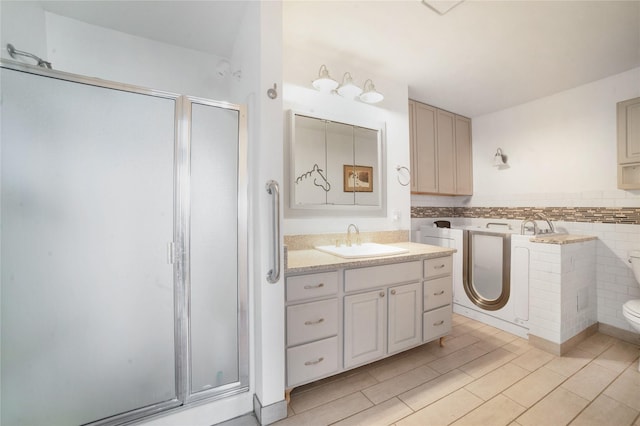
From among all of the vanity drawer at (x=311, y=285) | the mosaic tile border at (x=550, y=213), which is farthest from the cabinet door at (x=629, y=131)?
the vanity drawer at (x=311, y=285)

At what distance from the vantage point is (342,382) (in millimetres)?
1731

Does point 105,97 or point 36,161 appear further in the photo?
point 105,97

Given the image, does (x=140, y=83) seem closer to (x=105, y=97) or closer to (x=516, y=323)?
(x=105, y=97)

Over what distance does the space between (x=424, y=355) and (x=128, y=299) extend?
2132 mm

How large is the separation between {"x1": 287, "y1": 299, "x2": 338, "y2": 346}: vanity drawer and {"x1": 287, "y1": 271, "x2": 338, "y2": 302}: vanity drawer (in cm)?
6

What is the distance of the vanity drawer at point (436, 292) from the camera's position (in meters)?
1.97

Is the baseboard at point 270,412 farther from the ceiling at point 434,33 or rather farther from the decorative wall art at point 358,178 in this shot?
the ceiling at point 434,33

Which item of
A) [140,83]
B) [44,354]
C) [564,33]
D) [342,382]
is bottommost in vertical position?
[342,382]

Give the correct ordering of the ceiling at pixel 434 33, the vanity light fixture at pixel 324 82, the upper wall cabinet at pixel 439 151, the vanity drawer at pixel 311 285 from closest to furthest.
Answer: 1. the vanity drawer at pixel 311 285
2. the ceiling at pixel 434 33
3. the vanity light fixture at pixel 324 82
4. the upper wall cabinet at pixel 439 151

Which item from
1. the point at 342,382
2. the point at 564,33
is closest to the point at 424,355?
the point at 342,382

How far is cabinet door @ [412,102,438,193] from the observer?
9.63 feet

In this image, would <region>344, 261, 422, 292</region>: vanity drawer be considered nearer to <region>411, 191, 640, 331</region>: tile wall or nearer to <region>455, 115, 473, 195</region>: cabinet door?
<region>455, 115, 473, 195</region>: cabinet door

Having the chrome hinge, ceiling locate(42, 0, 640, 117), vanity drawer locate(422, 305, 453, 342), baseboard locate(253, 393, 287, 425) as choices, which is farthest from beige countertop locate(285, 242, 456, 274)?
ceiling locate(42, 0, 640, 117)

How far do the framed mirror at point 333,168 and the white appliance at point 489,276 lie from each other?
1.09m
